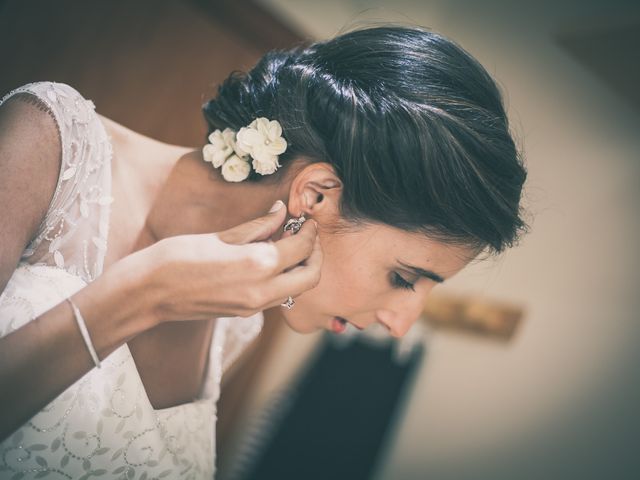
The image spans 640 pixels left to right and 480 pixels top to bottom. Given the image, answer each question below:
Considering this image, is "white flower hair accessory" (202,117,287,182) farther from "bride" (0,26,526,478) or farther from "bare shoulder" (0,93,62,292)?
"bare shoulder" (0,93,62,292)

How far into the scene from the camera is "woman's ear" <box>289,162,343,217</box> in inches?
41.7

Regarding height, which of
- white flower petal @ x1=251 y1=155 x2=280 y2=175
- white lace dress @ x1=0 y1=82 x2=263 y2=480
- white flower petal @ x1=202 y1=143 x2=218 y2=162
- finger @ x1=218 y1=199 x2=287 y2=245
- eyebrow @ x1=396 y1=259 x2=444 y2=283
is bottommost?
white lace dress @ x1=0 y1=82 x2=263 y2=480

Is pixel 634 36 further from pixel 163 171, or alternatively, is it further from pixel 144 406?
pixel 144 406

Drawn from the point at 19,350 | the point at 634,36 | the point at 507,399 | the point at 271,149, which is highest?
the point at 634,36

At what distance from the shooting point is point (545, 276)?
2145 mm

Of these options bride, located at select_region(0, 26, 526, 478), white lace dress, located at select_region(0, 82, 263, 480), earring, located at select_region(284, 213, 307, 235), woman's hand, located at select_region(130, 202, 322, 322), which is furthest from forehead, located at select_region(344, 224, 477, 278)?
Result: white lace dress, located at select_region(0, 82, 263, 480)

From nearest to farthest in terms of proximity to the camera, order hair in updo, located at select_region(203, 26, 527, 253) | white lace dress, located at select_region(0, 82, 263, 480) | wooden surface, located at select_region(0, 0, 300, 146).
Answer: white lace dress, located at select_region(0, 82, 263, 480) → hair in updo, located at select_region(203, 26, 527, 253) → wooden surface, located at select_region(0, 0, 300, 146)

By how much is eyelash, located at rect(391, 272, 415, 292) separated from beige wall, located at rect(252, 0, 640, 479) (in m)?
0.90

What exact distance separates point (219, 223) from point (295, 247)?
33cm

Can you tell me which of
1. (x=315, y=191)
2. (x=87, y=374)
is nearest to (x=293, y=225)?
(x=315, y=191)

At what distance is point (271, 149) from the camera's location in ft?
3.55

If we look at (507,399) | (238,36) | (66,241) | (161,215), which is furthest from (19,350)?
(507,399)

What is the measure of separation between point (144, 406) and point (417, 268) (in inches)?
24.0

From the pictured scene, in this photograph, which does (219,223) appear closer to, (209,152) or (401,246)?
(209,152)
